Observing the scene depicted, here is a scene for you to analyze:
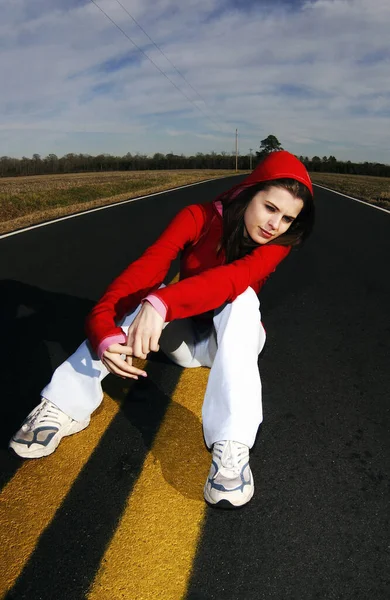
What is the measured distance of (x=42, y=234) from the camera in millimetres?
7980

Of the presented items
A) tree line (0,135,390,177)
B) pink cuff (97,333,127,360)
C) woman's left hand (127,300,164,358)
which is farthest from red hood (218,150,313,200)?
tree line (0,135,390,177)

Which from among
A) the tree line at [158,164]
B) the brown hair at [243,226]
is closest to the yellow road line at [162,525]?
the brown hair at [243,226]

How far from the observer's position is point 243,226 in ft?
7.92

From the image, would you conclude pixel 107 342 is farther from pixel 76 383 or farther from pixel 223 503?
pixel 223 503

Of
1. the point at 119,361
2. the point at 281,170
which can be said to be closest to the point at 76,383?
the point at 119,361

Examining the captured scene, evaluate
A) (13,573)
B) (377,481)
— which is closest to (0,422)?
(13,573)

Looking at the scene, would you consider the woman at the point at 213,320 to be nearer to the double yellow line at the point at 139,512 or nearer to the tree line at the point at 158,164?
the double yellow line at the point at 139,512

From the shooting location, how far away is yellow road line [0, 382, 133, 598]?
61.4 inches

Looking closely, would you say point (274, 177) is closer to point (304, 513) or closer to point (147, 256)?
point (147, 256)

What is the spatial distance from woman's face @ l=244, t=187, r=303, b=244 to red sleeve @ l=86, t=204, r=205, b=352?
32 cm

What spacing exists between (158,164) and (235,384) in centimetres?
9878

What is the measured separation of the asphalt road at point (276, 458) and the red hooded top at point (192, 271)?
0.60m

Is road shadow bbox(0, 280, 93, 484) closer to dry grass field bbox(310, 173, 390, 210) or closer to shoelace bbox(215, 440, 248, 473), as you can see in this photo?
shoelace bbox(215, 440, 248, 473)

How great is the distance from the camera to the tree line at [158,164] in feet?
237
